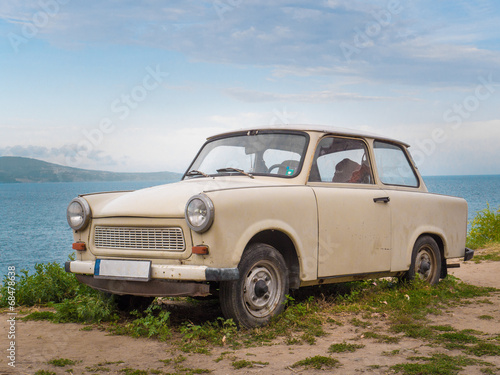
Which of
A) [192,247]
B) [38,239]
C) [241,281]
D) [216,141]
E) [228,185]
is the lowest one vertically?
[38,239]

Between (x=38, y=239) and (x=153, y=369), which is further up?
(x=153, y=369)

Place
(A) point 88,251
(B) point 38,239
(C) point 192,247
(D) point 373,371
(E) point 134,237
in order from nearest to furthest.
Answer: (D) point 373,371 → (C) point 192,247 → (E) point 134,237 → (A) point 88,251 → (B) point 38,239

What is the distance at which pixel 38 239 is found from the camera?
42906mm

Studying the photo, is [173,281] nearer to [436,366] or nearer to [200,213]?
[200,213]

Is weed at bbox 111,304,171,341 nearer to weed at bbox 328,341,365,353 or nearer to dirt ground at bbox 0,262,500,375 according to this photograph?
dirt ground at bbox 0,262,500,375

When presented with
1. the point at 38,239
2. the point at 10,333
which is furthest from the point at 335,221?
the point at 38,239

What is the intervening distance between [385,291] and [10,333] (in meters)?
4.31

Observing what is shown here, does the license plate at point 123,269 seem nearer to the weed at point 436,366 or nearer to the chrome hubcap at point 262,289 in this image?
the chrome hubcap at point 262,289

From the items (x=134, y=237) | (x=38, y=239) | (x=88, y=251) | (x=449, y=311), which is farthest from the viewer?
(x=38, y=239)

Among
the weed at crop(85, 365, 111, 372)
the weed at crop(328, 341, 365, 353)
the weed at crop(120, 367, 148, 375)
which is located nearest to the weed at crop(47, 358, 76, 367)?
the weed at crop(85, 365, 111, 372)

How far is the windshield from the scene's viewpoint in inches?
243

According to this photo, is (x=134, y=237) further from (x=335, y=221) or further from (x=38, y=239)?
(x=38, y=239)

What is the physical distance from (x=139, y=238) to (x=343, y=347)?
2.07 meters

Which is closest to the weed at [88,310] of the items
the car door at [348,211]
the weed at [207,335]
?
the weed at [207,335]
